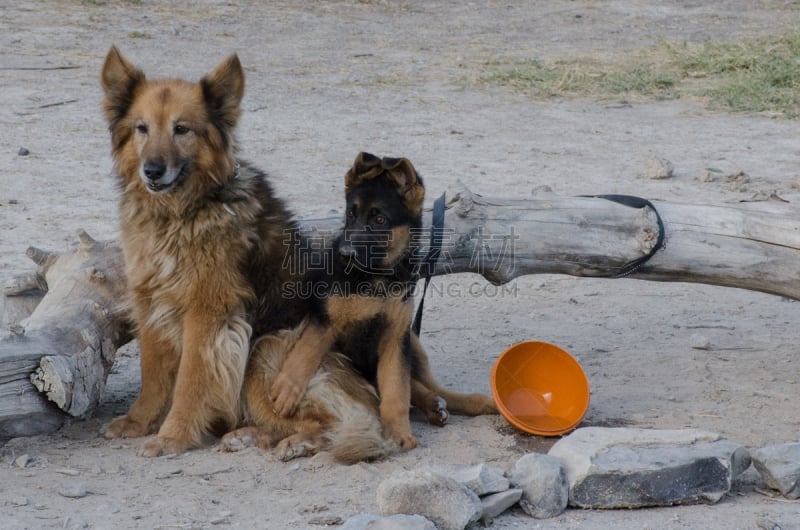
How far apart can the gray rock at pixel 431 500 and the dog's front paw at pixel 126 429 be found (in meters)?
1.66

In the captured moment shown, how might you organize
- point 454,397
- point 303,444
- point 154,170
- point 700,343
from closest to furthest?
point 154,170, point 303,444, point 454,397, point 700,343

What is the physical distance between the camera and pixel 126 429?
5.35 meters

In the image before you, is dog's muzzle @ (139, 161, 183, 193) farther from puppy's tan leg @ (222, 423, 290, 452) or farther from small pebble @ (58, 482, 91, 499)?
small pebble @ (58, 482, 91, 499)

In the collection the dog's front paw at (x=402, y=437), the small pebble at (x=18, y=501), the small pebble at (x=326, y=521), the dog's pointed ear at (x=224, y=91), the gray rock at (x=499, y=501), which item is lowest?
the dog's front paw at (x=402, y=437)

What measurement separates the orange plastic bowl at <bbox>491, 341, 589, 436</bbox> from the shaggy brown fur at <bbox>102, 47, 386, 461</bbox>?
0.85 m

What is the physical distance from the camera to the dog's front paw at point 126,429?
533 centimetres

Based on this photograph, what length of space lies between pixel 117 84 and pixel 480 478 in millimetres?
2586

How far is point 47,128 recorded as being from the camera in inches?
404

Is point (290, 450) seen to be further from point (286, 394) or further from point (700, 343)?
point (700, 343)

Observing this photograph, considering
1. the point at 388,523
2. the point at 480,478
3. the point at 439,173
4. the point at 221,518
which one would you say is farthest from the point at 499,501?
the point at 439,173

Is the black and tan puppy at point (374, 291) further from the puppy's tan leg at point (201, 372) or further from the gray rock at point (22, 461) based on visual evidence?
the gray rock at point (22, 461)

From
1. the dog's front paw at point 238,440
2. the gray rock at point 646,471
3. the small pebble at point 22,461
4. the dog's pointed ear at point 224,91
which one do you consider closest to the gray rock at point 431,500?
the gray rock at point 646,471

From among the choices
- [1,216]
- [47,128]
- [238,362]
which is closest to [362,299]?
[238,362]

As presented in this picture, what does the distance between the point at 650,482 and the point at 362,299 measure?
1.61m
